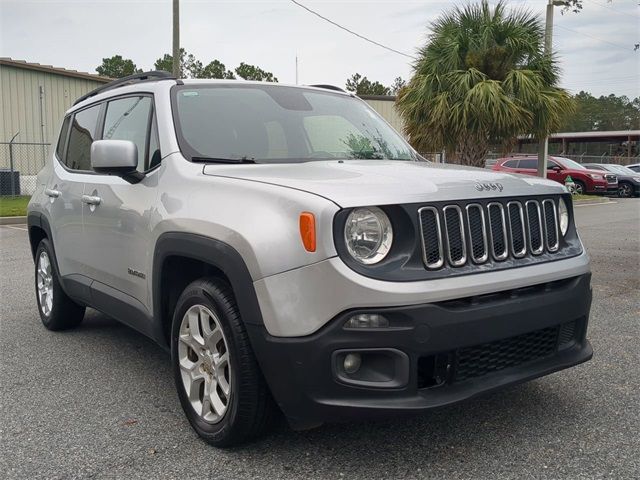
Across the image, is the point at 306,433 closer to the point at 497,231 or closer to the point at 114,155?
the point at 497,231

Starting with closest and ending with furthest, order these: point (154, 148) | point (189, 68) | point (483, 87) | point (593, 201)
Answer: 1. point (154, 148)
2. point (483, 87)
3. point (593, 201)
4. point (189, 68)

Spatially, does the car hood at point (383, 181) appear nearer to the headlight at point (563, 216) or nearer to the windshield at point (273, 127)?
the headlight at point (563, 216)

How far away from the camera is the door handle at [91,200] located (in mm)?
4102

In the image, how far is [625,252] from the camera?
9.52 meters

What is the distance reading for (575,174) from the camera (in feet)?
81.6

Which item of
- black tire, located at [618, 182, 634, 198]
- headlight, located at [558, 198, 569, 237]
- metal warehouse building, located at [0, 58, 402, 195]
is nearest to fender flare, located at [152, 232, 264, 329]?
headlight, located at [558, 198, 569, 237]

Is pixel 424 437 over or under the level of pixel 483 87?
under

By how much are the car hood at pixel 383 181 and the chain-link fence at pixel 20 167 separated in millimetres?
18194

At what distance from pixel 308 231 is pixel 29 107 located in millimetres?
21993

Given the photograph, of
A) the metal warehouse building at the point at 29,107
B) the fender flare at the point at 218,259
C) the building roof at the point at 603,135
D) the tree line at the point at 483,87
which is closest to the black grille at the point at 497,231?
the fender flare at the point at 218,259

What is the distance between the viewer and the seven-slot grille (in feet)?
8.92

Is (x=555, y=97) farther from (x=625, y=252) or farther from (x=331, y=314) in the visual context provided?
(x=331, y=314)

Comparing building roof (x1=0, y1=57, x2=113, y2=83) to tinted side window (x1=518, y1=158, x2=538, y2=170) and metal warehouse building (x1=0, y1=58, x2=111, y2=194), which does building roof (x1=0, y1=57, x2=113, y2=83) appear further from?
tinted side window (x1=518, y1=158, x2=538, y2=170)

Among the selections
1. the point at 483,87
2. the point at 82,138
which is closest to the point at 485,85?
the point at 483,87
